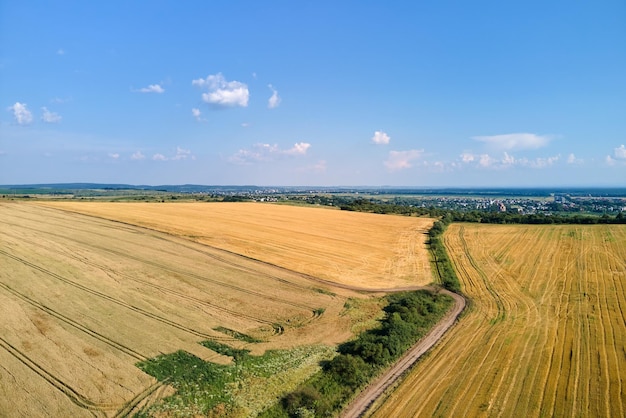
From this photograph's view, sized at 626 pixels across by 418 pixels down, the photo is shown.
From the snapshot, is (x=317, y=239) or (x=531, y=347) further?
(x=317, y=239)

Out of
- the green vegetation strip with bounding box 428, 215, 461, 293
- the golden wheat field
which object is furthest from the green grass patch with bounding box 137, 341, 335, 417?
the green vegetation strip with bounding box 428, 215, 461, 293

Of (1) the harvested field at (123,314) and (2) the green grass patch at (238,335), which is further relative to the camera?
(2) the green grass patch at (238,335)

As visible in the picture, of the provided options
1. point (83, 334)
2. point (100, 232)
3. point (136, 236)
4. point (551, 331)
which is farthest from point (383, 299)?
point (100, 232)

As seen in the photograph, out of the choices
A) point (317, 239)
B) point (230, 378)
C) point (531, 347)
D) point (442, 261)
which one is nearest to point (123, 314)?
point (230, 378)

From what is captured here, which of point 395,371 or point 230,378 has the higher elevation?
point 230,378

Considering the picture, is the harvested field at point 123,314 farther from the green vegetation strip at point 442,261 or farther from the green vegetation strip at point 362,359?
the green vegetation strip at point 442,261

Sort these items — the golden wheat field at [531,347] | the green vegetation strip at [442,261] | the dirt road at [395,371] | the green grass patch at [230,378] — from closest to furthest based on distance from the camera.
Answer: the green grass patch at [230,378] < the dirt road at [395,371] < the golden wheat field at [531,347] < the green vegetation strip at [442,261]

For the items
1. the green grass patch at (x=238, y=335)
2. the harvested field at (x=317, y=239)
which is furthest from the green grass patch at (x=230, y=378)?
the harvested field at (x=317, y=239)

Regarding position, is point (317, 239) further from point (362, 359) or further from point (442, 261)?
point (362, 359)
